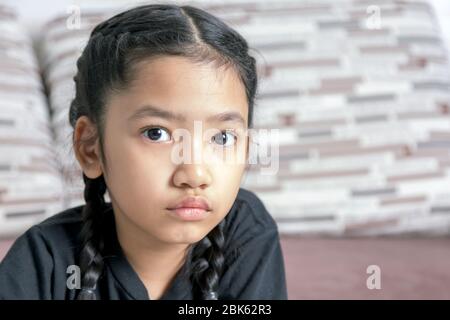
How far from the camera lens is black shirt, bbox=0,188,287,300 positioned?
0.79 metres

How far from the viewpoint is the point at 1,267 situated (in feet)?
2.55

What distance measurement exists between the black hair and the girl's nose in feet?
0.42

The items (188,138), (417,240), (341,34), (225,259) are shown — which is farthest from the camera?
(341,34)

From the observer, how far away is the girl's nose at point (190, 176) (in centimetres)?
69

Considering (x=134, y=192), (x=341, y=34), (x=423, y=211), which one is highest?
(x=341, y=34)

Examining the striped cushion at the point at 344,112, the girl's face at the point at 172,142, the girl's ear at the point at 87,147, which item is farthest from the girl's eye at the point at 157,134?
the striped cushion at the point at 344,112

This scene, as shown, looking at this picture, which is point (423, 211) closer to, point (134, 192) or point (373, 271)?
point (373, 271)

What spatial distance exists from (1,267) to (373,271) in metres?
0.68

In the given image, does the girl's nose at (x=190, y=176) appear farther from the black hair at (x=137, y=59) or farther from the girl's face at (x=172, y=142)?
the black hair at (x=137, y=59)

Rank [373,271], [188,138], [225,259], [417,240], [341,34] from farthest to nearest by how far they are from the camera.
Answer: [341,34], [417,240], [373,271], [225,259], [188,138]

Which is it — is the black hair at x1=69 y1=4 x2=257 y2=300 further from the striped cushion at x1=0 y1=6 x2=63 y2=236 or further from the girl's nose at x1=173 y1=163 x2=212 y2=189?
the striped cushion at x1=0 y1=6 x2=63 y2=236

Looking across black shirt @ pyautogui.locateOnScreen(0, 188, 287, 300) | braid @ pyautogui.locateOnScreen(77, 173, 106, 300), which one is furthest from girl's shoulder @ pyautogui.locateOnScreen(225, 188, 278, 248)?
braid @ pyautogui.locateOnScreen(77, 173, 106, 300)
